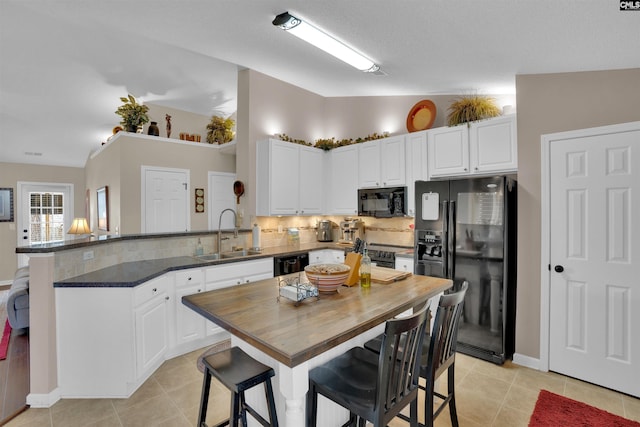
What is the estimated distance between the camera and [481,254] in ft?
9.61

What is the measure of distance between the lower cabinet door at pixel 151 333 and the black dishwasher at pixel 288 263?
4.23 feet

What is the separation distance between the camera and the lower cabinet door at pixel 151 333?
2473 mm

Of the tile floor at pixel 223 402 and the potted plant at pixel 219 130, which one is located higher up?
the potted plant at pixel 219 130

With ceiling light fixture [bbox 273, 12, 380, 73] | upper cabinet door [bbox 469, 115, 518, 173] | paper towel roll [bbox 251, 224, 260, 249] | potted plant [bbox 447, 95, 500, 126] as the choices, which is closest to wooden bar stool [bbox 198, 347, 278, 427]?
paper towel roll [bbox 251, 224, 260, 249]

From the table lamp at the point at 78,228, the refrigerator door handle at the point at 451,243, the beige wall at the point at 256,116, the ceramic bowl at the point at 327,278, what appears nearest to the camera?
the ceramic bowl at the point at 327,278

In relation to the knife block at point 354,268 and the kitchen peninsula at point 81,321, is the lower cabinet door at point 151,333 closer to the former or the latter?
the kitchen peninsula at point 81,321

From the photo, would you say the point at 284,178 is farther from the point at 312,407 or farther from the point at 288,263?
the point at 312,407

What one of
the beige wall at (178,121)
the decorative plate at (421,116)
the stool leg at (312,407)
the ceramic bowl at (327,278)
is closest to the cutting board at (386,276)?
the ceramic bowl at (327,278)

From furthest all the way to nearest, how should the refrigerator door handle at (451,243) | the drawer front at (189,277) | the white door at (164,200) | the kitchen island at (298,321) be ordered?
the white door at (164,200)
the refrigerator door handle at (451,243)
the drawer front at (189,277)
the kitchen island at (298,321)

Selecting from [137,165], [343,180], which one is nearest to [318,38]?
[343,180]

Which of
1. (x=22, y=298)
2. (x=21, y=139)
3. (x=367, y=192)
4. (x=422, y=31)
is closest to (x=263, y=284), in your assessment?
(x=422, y=31)

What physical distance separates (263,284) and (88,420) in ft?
5.15

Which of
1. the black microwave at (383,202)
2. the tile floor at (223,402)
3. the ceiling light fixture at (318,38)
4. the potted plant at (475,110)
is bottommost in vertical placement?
the tile floor at (223,402)

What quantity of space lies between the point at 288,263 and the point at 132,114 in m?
3.54
